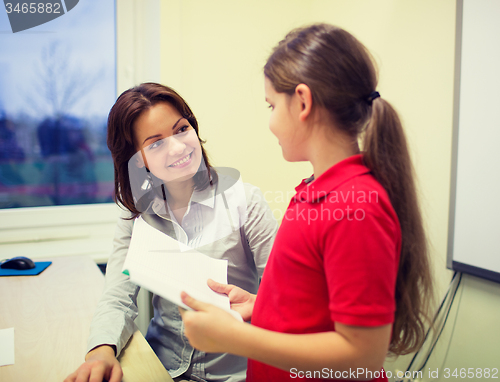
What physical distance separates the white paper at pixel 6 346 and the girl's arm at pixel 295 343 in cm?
49

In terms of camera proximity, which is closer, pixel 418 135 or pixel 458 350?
pixel 458 350

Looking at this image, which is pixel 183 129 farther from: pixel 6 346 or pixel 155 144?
pixel 6 346

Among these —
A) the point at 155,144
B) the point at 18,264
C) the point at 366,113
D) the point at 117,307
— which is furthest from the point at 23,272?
the point at 366,113

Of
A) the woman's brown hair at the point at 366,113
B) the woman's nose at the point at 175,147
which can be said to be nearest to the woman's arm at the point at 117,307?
the woman's nose at the point at 175,147

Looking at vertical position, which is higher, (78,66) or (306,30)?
(78,66)

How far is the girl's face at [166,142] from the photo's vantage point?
953mm

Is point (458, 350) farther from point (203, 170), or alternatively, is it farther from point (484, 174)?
point (203, 170)

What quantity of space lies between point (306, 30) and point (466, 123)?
2.71 ft

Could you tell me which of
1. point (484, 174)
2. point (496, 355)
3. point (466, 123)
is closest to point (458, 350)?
point (496, 355)

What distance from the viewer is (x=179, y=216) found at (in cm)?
105

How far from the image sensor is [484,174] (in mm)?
1045

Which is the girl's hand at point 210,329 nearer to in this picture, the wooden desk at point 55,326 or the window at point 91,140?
the wooden desk at point 55,326

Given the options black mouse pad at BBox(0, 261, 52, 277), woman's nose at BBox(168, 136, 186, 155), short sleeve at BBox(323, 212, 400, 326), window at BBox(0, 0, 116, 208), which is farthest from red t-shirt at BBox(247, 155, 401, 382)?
window at BBox(0, 0, 116, 208)

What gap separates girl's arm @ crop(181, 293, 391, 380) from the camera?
42cm
